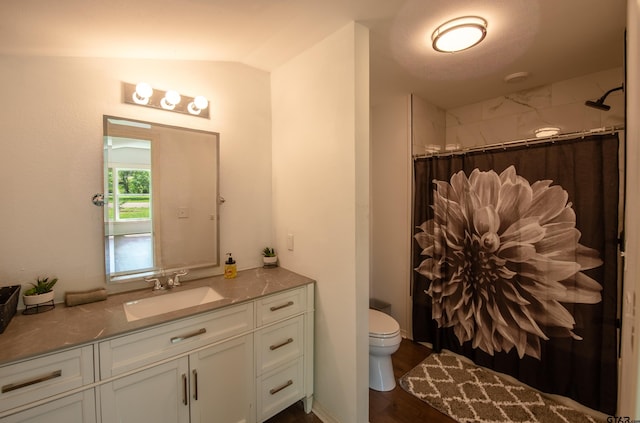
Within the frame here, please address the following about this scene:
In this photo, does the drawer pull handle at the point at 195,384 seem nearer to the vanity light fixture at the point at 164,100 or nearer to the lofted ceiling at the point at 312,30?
the vanity light fixture at the point at 164,100

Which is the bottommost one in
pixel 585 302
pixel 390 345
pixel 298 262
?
pixel 390 345

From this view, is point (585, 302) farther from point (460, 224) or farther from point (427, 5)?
point (427, 5)

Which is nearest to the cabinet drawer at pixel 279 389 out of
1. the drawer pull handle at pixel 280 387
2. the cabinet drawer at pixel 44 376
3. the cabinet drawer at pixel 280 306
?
the drawer pull handle at pixel 280 387

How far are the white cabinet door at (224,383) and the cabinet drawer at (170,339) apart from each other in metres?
0.07

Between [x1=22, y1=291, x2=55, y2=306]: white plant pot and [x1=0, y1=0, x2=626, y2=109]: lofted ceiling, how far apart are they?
118 centimetres

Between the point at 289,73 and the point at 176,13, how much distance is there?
0.84m

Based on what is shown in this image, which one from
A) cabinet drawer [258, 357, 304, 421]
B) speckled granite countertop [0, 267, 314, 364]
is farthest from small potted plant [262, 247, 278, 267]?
cabinet drawer [258, 357, 304, 421]

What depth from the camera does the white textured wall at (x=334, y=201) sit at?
1511 millimetres

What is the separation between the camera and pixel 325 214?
1.70m

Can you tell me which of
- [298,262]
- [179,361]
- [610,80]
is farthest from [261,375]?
[610,80]

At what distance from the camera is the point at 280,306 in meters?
1.60

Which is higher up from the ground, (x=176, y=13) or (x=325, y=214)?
(x=176, y=13)

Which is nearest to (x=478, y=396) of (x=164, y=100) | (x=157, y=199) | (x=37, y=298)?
(x=157, y=199)

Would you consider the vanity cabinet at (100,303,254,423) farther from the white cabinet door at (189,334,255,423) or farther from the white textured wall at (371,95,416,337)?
the white textured wall at (371,95,416,337)
